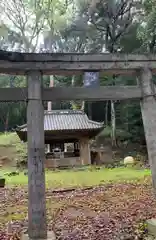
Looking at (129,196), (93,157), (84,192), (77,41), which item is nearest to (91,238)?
(129,196)

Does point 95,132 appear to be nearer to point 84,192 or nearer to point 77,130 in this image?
point 77,130

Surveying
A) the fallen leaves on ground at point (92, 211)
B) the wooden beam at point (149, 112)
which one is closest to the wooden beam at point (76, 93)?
the wooden beam at point (149, 112)

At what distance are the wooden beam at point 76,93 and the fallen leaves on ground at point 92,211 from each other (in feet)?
8.23

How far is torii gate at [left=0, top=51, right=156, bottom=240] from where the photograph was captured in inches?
188

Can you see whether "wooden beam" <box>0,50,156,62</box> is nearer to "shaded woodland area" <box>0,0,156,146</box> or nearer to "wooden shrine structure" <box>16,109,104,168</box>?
"wooden shrine structure" <box>16,109,104,168</box>

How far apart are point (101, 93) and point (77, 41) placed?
25.1 m

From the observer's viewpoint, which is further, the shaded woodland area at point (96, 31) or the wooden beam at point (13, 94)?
the shaded woodland area at point (96, 31)

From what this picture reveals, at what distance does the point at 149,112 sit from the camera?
17.4ft

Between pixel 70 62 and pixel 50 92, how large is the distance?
2.16ft

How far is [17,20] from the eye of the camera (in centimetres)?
2622

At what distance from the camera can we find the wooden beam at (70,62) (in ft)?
16.3

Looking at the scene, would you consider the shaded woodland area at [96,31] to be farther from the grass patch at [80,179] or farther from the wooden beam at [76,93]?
the wooden beam at [76,93]

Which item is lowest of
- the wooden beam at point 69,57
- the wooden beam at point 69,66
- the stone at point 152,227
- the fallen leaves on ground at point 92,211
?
the fallen leaves on ground at point 92,211

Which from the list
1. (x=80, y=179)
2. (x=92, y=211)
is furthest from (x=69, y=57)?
(x=80, y=179)
